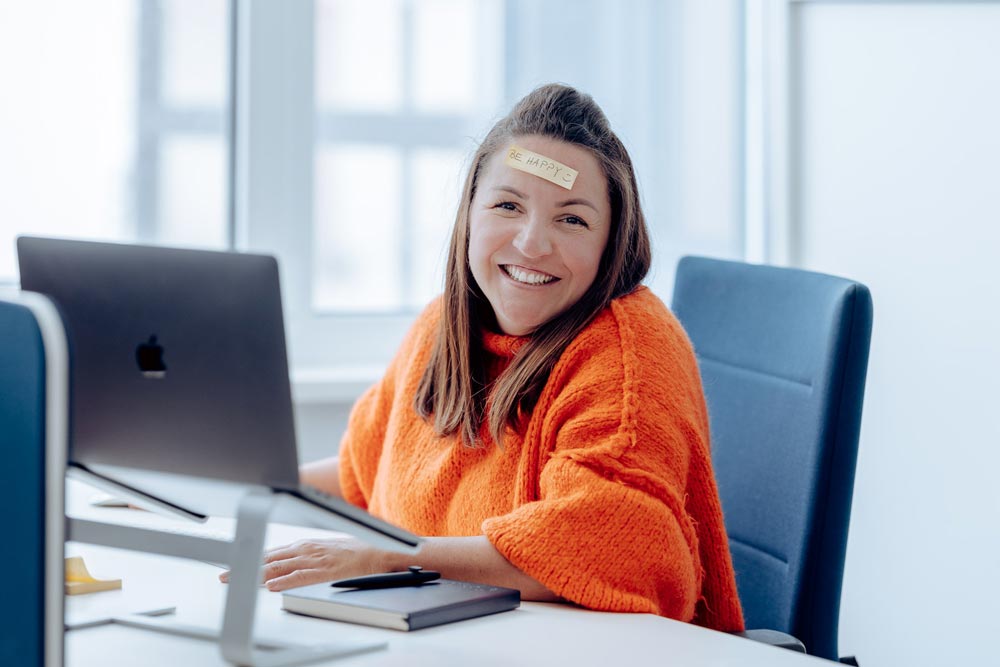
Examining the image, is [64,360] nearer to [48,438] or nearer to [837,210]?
[48,438]

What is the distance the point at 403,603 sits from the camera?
1.13 metres

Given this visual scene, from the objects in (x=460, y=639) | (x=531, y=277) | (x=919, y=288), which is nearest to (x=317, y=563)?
(x=460, y=639)

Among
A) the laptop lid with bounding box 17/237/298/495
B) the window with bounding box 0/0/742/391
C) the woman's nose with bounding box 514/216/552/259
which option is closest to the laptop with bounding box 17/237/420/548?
the laptop lid with bounding box 17/237/298/495

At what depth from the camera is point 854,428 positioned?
4.72ft

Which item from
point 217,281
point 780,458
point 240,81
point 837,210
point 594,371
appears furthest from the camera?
point 837,210

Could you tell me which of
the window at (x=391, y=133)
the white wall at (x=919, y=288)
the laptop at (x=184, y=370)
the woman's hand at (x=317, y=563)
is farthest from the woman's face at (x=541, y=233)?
the white wall at (x=919, y=288)

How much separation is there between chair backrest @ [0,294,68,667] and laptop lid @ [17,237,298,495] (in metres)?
0.13

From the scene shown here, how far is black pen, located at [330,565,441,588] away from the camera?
1.18m

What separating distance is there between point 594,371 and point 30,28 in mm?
1459

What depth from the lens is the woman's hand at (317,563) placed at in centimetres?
124

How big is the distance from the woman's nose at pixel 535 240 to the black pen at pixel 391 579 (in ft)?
1.47

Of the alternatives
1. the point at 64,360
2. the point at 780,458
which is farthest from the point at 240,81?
the point at 64,360

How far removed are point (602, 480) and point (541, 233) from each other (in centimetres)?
38

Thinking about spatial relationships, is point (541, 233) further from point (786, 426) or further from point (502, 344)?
point (786, 426)
